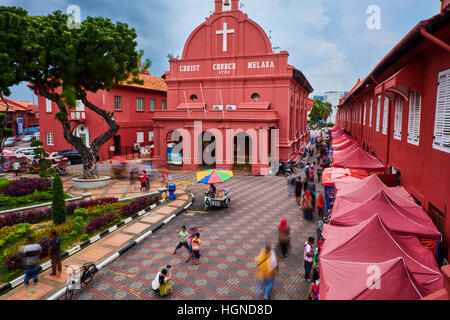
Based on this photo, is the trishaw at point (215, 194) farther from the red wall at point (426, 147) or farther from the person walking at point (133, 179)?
the red wall at point (426, 147)

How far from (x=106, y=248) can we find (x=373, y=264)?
923 cm

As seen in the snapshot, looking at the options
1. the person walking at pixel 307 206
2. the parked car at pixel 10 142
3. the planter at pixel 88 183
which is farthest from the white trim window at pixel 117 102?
the person walking at pixel 307 206

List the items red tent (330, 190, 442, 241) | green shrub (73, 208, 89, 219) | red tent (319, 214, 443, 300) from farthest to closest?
1. green shrub (73, 208, 89, 219)
2. red tent (330, 190, 442, 241)
3. red tent (319, 214, 443, 300)

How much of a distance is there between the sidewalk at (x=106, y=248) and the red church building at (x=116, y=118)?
1734 centimetres

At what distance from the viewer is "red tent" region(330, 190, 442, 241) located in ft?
24.0

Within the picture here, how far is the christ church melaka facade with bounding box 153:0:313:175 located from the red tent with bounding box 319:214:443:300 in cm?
1895

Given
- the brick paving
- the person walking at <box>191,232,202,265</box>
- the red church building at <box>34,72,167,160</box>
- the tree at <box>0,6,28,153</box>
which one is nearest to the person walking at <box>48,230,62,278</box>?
the brick paving

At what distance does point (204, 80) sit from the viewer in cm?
3067

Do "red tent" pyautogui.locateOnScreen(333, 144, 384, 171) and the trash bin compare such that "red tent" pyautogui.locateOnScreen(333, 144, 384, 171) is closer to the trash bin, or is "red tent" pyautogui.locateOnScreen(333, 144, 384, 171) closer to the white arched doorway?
the trash bin

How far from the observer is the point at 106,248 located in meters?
11.2

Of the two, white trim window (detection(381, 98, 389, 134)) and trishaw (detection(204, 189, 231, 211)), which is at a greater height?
white trim window (detection(381, 98, 389, 134))

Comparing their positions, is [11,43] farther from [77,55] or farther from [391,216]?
[391,216]
